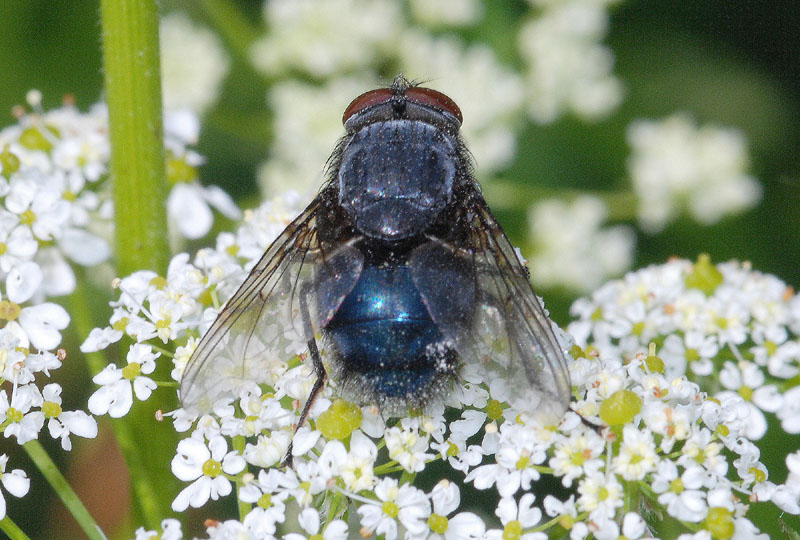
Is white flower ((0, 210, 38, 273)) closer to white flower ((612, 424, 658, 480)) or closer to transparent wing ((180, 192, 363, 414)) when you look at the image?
transparent wing ((180, 192, 363, 414))

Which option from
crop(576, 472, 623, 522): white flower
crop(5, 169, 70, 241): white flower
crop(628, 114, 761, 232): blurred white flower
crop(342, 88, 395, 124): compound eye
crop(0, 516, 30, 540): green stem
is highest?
crop(628, 114, 761, 232): blurred white flower

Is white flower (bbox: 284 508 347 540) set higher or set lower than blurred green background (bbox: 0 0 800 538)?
lower

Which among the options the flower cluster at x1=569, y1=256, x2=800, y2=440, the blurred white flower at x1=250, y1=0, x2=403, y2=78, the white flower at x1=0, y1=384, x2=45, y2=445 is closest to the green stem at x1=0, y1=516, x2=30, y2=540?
the white flower at x1=0, y1=384, x2=45, y2=445

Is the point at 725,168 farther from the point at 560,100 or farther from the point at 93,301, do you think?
the point at 93,301

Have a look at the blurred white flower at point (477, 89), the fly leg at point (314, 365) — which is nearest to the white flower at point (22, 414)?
the fly leg at point (314, 365)

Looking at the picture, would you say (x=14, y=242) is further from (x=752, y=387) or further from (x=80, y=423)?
(x=752, y=387)

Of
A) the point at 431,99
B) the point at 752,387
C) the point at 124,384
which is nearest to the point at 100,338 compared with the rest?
the point at 124,384
